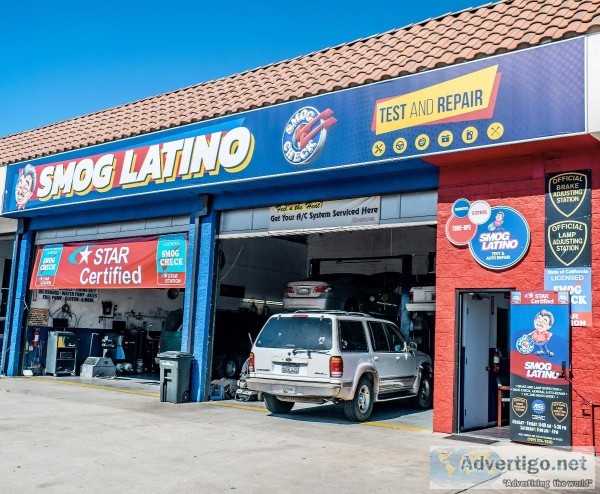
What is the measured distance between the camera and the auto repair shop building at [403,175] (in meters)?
9.52

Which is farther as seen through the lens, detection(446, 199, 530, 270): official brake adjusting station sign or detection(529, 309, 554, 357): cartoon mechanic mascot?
detection(446, 199, 530, 270): official brake adjusting station sign

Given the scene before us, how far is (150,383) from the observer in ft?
57.3

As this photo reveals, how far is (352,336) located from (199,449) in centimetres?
392

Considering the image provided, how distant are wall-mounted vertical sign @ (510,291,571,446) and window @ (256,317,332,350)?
3.13 metres

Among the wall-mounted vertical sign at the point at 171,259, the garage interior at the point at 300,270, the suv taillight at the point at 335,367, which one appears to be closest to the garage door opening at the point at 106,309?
the wall-mounted vertical sign at the point at 171,259

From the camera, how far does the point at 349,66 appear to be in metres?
12.9

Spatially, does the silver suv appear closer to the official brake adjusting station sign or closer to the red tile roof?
the official brake adjusting station sign

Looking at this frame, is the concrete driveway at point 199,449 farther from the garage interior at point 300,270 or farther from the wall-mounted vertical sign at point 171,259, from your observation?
the garage interior at point 300,270

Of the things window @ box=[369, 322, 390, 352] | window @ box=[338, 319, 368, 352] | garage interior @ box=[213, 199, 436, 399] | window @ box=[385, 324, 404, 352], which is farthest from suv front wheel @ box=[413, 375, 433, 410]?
window @ box=[338, 319, 368, 352]

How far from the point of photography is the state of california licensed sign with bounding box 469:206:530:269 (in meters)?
10.1

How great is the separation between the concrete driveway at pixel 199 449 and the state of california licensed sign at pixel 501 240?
9.80 ft

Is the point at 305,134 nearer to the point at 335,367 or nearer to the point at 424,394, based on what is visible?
the point at 335,367

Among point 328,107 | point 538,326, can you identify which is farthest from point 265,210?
point 538,326

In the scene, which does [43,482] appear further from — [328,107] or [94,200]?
[94,200]
